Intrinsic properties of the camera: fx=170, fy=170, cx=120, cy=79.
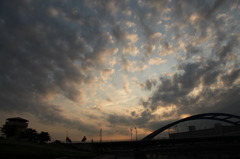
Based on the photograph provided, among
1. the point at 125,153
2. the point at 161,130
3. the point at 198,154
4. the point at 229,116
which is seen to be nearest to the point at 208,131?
the point at 229,116

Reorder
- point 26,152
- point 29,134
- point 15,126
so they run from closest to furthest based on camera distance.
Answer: point 26,152 < point 29,134 < point 15,126

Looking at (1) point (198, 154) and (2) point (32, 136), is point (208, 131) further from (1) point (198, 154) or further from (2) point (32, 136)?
(2) point (32, 136)

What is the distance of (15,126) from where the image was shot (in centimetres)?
7794

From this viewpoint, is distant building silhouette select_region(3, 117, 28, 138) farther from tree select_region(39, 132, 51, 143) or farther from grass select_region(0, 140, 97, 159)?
grass select_region(0, 140, 97, 159)

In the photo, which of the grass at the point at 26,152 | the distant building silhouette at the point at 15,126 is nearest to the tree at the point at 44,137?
the distant building silhouette at the point at 15,126

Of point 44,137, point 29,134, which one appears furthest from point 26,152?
point 44,137

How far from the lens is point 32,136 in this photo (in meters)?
76.5

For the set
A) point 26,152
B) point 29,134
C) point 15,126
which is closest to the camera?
point 26,152

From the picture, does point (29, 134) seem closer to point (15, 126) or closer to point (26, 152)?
point (15, 126)

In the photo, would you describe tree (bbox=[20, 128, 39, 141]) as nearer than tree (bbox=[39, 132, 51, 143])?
Yes

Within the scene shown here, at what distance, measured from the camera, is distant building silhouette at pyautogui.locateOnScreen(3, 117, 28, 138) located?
75.4m

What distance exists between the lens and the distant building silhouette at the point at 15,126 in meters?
75.4

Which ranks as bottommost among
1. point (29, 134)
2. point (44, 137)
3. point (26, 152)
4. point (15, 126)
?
point (26, 152)

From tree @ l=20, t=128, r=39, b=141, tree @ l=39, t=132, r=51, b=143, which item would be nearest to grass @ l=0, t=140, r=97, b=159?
tree @ l=20, t=128, r=39, b=141
